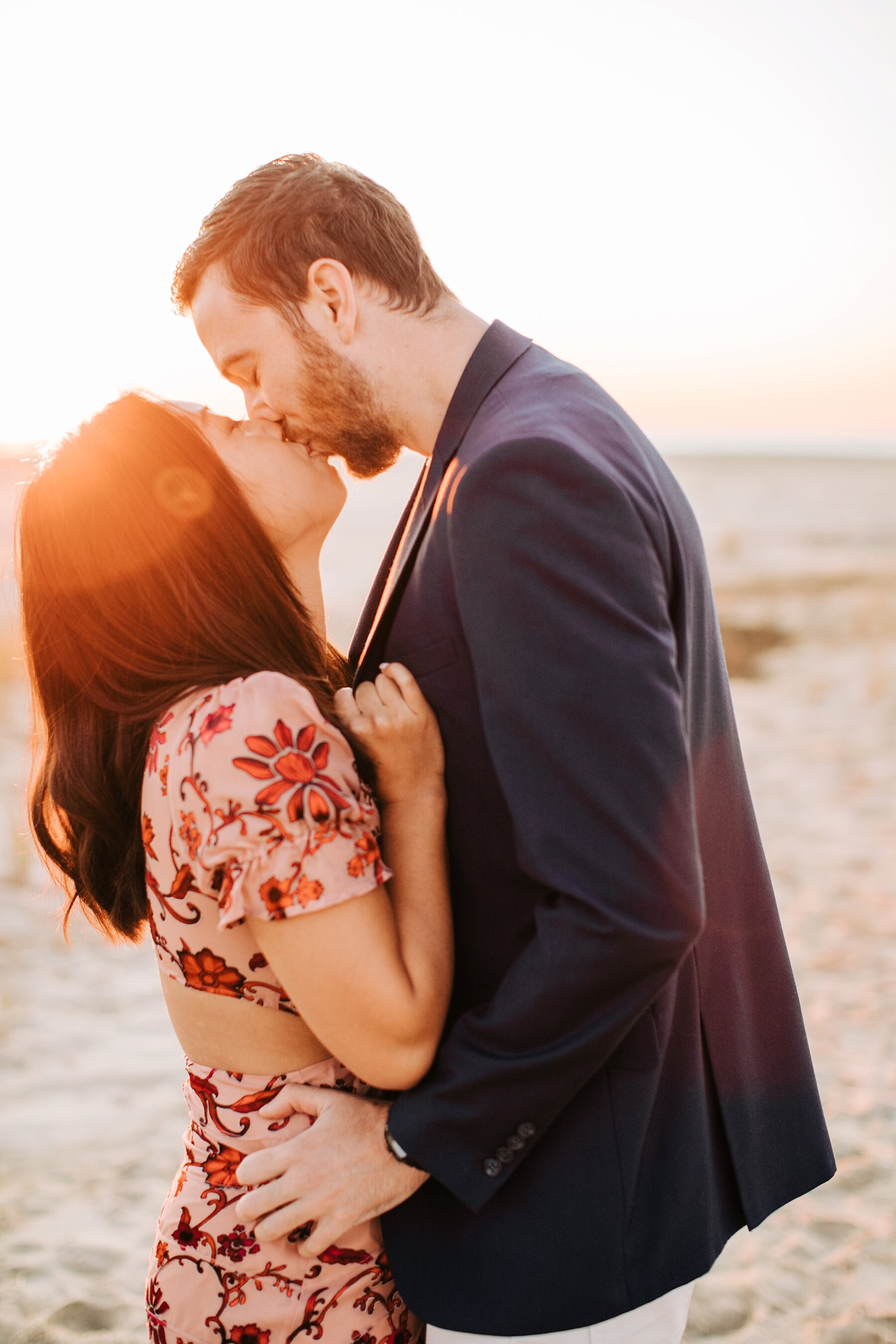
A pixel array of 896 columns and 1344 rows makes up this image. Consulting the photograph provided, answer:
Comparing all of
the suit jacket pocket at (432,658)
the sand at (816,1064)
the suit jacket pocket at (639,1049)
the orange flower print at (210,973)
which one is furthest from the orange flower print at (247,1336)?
the sand at (816,1064)

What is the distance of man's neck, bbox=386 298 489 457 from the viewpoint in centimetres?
203

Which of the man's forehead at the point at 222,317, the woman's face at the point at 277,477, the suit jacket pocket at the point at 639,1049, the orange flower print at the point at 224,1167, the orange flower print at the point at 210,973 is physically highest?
the man's forehead at the point at 222,317

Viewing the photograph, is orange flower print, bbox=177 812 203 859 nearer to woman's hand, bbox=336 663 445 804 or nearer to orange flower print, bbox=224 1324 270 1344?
woman's hand, bbox=336 663 445 804

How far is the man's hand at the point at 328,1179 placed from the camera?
5.14 feet

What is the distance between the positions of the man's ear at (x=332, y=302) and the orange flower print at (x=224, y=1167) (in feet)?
5.01

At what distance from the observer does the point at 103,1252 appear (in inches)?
141

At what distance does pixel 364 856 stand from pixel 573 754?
0.36 metres

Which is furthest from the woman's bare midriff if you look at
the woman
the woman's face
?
the woman's face

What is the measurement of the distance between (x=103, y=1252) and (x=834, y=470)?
11643 cm

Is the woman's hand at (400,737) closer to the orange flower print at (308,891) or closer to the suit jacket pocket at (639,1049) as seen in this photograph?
the orange flower print at (308,891)

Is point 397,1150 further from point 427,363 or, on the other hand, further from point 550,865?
point 427,363

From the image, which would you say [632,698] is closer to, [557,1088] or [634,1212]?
[557,1088]

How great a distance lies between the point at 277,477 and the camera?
76.7 inches

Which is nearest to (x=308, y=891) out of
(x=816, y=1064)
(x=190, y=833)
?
Answer: (x=190, y=833)
